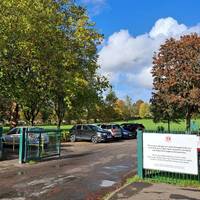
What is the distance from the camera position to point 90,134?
113 feet

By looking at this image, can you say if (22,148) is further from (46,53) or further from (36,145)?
(46,53)

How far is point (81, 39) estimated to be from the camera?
121ft

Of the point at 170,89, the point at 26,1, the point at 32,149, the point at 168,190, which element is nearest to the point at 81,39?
the point at 26,1

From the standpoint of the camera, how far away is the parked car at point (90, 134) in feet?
112

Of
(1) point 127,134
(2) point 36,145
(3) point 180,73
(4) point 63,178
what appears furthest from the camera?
(3) point 180,73

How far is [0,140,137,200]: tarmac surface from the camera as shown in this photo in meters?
11.0

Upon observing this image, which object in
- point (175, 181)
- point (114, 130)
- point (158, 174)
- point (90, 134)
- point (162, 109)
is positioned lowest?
point (175, 181)

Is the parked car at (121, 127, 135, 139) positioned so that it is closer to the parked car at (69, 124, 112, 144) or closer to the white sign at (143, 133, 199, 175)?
the parked car at (69, 124, 112, 144)

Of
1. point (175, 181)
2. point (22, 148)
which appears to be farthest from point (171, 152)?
point (22, 148)

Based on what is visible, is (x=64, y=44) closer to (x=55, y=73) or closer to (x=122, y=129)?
(x=55, y=73)

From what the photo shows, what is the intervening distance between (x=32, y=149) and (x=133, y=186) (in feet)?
28.3

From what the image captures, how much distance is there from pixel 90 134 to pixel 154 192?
78.7 feet

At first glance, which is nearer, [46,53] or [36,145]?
[36,145]

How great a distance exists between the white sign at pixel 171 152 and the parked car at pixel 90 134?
21.3 m
